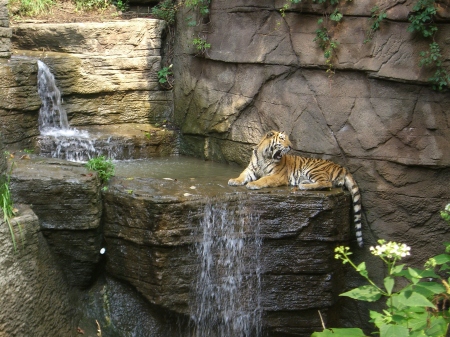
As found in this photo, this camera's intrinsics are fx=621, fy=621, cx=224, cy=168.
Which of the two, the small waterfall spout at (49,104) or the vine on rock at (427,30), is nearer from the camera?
the vine on rock at (427,30)

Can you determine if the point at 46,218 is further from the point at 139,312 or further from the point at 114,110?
the point at 114,110

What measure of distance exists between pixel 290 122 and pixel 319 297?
237 cm

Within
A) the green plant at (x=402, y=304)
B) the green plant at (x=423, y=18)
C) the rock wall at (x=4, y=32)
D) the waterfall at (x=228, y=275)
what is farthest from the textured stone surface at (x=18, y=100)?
the green plant at (x=402, y=304)

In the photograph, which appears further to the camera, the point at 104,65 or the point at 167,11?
the point at 167,11

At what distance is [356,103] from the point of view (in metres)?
7.69

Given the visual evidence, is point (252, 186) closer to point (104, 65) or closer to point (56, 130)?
point (56, 130)

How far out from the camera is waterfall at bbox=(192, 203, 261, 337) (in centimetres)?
684

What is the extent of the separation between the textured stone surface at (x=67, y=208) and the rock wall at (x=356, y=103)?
9.24ft

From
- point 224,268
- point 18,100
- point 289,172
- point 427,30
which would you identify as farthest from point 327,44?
point 18,100

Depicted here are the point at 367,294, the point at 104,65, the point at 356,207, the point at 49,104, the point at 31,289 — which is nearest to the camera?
the point at 367,294

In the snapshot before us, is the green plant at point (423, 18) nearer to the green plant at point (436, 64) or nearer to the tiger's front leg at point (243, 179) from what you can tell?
the green plant at point (436, 64)

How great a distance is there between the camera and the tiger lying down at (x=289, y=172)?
7441mm

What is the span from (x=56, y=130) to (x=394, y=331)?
7362mm

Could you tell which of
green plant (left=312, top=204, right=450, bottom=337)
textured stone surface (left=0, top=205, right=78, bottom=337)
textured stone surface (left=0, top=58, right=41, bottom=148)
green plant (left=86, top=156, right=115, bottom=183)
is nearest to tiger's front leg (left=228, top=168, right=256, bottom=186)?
green plant (left=86, top=156, right=115, bottom=183)
